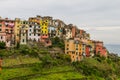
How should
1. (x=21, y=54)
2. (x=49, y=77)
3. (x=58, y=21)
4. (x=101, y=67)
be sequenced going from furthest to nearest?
(x=58, y=21), (x=101, y=67), (x=21, y=54), (x=49, y=77)

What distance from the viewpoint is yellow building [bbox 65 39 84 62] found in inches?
3093

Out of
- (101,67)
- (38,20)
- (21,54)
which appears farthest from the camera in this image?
(38,20)

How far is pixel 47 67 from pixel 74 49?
14.2 m

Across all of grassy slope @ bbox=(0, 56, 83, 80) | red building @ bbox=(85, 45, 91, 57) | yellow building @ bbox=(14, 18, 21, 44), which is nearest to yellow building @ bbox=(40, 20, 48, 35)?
yellow building @ bbox=(14, 18, 21, 44)

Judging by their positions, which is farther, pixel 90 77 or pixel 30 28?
pixel 30 28

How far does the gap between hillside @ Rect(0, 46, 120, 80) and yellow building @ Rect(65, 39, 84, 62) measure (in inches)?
68.7

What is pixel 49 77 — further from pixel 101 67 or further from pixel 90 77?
A: pixel 101 67

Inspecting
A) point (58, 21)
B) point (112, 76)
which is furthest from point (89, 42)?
point (112, 76)

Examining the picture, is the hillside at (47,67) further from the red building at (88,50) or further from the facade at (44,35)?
the facade at (44,35)

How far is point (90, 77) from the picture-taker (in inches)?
2768

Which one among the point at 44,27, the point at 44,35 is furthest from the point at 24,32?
the point at 44,27

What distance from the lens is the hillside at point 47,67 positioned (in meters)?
61.8

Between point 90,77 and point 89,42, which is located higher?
point 89,42

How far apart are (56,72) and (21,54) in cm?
874
